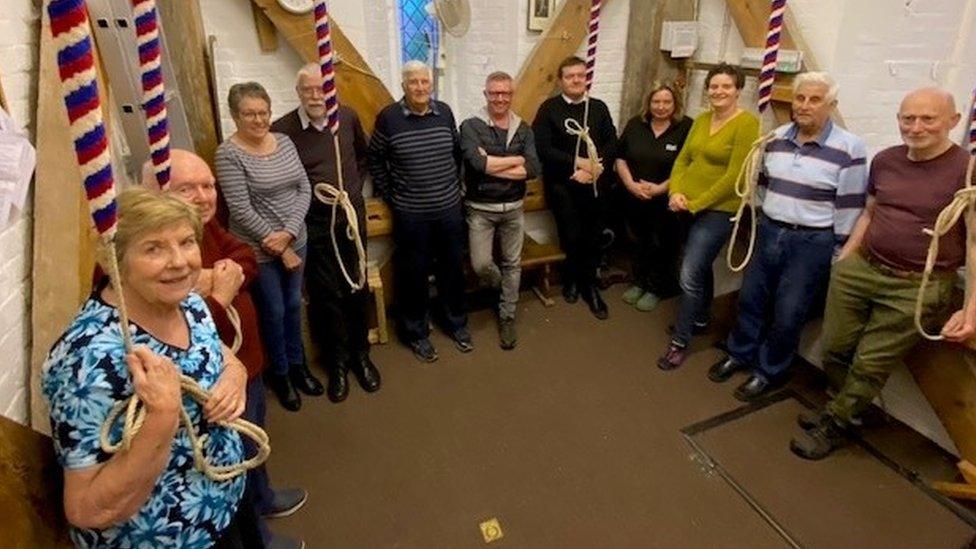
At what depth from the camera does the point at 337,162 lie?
2490mm

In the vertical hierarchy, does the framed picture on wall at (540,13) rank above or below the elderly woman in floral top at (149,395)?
above

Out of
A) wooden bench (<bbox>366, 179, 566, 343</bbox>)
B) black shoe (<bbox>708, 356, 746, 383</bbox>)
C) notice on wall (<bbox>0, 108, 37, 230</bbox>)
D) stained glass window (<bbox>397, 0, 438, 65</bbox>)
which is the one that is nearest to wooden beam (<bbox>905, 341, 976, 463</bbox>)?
black shoe (<bbox>708, 356, 746, 383</bbox>)

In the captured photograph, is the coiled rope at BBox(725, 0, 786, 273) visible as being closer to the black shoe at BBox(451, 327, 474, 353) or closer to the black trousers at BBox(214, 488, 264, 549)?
the black shoe at BBox(451, 327, 474, 353)

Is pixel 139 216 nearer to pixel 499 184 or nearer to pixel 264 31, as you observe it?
pixel 264 31

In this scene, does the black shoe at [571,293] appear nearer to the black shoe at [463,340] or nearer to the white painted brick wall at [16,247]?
the black shoe at [463,340]

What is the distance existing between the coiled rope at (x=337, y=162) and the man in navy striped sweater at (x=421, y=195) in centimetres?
31

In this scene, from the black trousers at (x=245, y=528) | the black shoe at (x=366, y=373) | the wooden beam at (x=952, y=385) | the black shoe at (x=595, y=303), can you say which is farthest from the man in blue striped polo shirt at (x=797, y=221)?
the black trousers at (x=245, y=528)

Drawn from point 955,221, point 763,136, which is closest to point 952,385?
point 955,221

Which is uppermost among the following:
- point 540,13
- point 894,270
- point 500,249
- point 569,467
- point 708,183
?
point 540,13

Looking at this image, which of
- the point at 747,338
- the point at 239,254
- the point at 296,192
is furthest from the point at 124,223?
the point at 747,338

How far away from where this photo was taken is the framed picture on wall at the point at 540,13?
3.59 meters

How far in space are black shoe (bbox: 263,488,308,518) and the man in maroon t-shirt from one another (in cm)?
208

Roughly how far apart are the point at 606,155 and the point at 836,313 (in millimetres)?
1540

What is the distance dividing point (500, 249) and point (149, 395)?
8.15 ft
